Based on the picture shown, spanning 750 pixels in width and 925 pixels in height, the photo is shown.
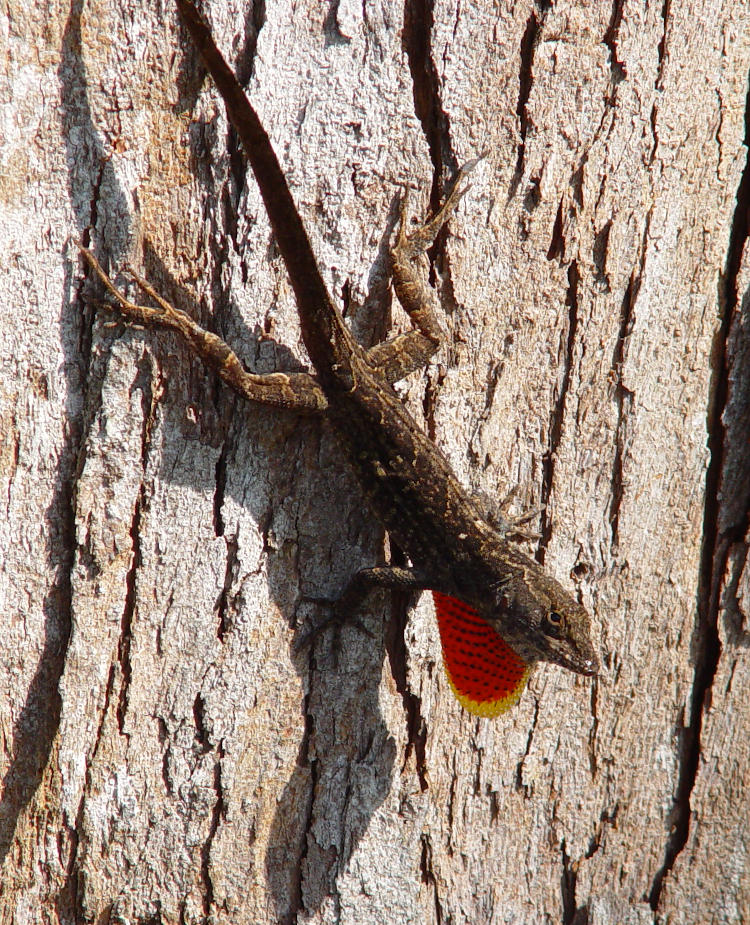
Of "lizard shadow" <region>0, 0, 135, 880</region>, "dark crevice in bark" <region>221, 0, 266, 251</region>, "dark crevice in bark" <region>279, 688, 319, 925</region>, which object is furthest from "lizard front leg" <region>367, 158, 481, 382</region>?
"dark crevice in bark" <region>279, 688, 319, 925</region>

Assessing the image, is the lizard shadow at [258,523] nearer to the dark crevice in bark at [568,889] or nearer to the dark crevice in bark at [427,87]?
the dark crevice in bark at [427,87]

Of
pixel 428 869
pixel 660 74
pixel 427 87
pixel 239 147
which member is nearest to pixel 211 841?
pixel 428 869

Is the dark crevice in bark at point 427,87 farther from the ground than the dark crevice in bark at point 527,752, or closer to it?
farther from the ground

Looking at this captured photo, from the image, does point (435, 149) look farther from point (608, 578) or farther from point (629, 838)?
point (629, 838)

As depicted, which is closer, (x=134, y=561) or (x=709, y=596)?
(x=134, y=561)

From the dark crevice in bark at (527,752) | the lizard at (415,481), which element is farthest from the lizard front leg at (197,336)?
the dark crevice in bark at (527,752)

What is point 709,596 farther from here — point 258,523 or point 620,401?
point 258,523

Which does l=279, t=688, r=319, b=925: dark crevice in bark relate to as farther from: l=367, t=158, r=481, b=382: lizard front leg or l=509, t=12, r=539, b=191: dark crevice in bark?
l=509, t=12, r=539, b=191: dark crevice in bark
